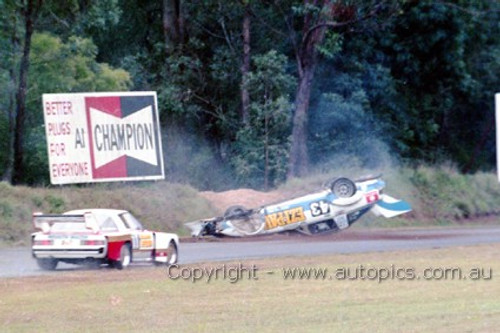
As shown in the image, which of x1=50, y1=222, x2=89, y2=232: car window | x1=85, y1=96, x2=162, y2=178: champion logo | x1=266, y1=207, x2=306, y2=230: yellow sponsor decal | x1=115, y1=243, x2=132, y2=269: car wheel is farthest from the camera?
x1=85, y1=96, x2=162, y2=178: champion logo

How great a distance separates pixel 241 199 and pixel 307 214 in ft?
16.6

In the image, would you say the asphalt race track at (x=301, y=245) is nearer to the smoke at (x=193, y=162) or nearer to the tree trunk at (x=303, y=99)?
the tree trunk at (x=303, y=99)

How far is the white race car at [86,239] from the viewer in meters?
21.4

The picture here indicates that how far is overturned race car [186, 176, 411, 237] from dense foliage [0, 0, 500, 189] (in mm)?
10696

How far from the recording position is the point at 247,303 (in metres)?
16.8

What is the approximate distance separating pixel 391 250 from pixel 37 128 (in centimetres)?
1948

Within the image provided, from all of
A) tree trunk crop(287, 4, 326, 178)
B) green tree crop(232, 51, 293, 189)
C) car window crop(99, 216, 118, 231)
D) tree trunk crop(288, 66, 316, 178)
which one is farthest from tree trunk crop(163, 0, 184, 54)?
car window crop(99, 216, 118, 231)

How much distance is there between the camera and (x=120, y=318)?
49.3ft

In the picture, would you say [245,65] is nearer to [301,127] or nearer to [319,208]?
[301,127]

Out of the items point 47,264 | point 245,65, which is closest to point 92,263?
point 47,264

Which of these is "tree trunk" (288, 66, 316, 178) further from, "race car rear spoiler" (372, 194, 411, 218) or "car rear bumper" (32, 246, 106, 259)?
"car rear bumper" (32, 246, 106, 259)

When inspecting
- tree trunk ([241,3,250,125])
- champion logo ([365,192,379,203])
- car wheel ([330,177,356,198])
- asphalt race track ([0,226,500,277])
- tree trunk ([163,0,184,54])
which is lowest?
asphalt race track ([0,226,500,277])

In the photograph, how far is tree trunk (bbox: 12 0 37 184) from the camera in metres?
39.3

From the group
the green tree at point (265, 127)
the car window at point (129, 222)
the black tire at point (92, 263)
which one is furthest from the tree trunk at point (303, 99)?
the black tire at point (92, 263)
